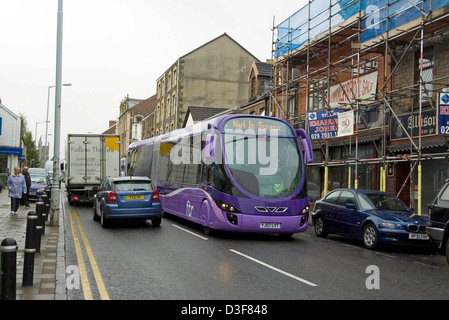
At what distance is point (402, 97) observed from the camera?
18.0 meters

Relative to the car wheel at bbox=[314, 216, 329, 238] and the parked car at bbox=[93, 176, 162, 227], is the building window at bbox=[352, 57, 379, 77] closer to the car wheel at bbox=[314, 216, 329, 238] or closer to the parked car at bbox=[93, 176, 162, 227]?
the car wheel at bbox=[314, 216, 329, 238]

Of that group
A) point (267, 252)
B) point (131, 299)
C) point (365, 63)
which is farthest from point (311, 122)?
point (131, 299)

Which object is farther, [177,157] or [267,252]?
[177,157]

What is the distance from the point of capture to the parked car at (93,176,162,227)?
1455 centimetres

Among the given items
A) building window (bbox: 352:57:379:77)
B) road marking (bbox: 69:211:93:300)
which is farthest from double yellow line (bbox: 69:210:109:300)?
building window (bbox: 352:57:379:77)

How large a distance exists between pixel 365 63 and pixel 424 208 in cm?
691

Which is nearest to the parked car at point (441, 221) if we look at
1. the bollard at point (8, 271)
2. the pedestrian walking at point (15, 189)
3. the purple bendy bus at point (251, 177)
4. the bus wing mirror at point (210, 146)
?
the purple bendy bus at point (251, 177)

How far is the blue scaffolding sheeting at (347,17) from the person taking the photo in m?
16.7

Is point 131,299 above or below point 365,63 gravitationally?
below

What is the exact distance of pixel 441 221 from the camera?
9.44 meters

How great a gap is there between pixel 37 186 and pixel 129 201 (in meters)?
14.7

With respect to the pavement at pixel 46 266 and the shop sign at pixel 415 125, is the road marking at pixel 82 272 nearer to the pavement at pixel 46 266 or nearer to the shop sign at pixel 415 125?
the pavement at pixel 46 266

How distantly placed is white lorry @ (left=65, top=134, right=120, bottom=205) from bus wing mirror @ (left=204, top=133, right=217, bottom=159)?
12065 mm

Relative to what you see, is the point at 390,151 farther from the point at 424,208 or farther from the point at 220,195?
the point at 220,195
